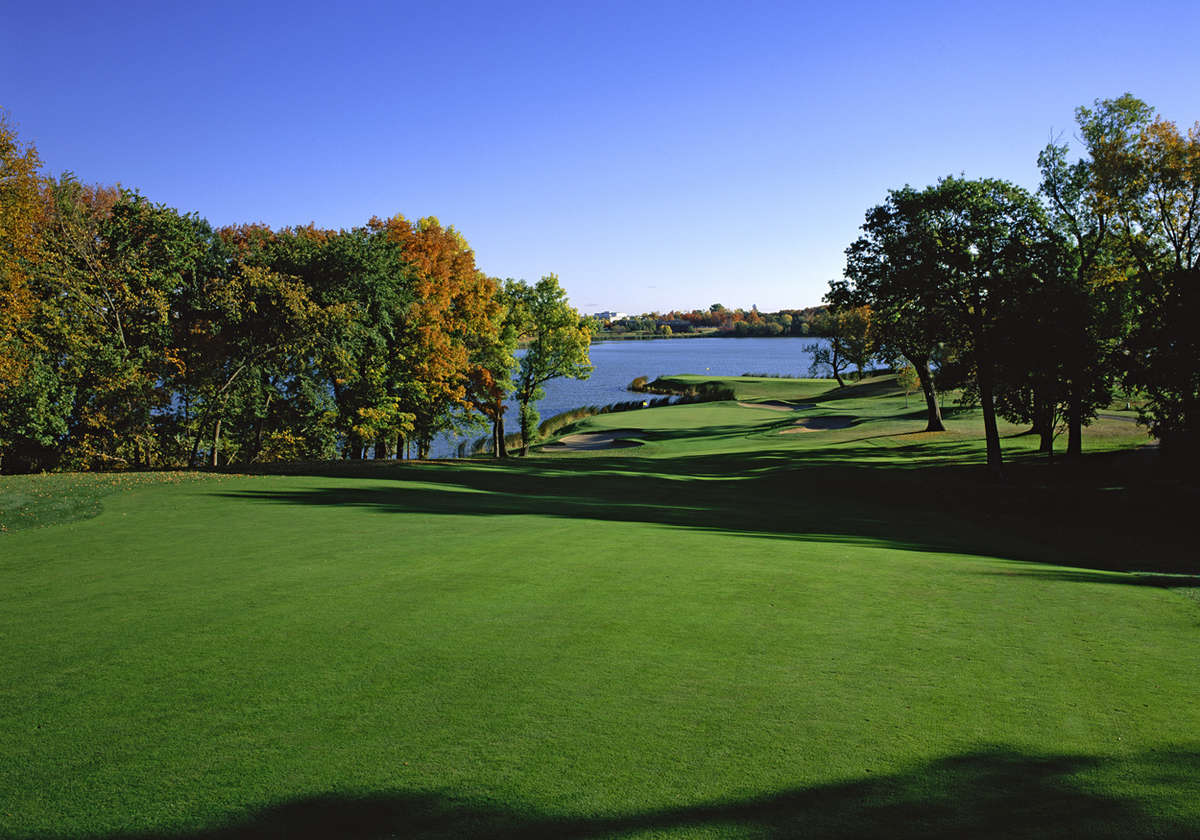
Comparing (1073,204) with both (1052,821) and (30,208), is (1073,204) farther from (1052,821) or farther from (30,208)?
(30,208)

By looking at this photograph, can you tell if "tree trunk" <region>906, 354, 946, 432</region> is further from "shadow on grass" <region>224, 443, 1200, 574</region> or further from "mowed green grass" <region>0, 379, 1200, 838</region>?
"mowed green grass" <region>0, 379, 1200, 838</region>

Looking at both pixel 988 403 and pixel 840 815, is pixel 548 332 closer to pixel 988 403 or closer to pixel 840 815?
pixel 988 403

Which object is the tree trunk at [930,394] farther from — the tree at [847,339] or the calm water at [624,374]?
the tree at [847,339]

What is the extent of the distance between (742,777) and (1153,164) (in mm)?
26306

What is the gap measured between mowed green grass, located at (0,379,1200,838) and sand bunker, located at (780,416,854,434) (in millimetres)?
31904

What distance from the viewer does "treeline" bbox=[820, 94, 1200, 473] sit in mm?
22781

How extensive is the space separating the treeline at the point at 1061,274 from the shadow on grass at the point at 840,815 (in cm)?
2215

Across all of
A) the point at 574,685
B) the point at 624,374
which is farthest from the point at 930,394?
the point at 624,374

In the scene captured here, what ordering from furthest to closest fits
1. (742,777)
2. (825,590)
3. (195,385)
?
(195,385) < (825,590) < (742,777)

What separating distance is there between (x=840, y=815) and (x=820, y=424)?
44.8m

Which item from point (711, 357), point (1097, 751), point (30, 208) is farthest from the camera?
point (711, 357)

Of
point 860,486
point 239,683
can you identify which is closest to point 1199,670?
point 239,683

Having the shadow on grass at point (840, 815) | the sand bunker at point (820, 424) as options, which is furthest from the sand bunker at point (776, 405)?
the shadow on grass at point (840, 815)

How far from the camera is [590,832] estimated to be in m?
3.73
